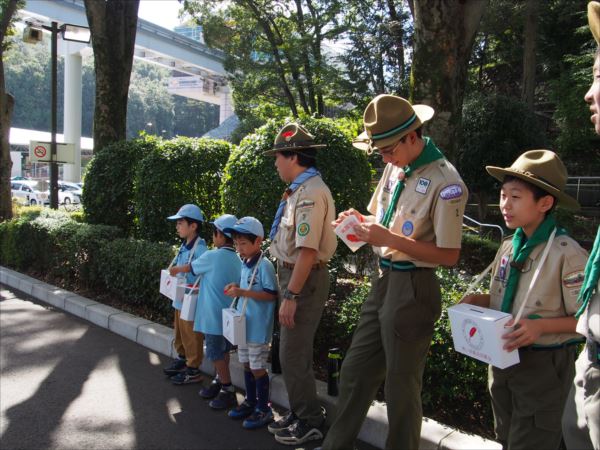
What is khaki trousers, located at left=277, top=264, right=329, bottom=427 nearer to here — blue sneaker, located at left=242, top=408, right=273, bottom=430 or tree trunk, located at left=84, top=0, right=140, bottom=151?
blue sneaker, located at left=242, top=408, right=273, bottom=430

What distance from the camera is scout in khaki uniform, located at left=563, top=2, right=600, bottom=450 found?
1821 mm

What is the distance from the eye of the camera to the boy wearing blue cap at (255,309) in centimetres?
395

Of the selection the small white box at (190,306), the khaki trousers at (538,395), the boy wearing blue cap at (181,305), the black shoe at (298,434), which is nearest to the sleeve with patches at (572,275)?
the khaki trousers at (538,395)

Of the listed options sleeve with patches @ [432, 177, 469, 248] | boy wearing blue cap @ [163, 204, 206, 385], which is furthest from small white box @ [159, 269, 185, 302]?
sleeve with patches @ [432, 177, 469, 248]

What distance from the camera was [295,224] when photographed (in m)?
3.60

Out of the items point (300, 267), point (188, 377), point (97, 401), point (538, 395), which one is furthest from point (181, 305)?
point (538, 395)

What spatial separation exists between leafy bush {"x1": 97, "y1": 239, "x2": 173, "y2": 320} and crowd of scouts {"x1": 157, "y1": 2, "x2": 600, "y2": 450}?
2.91 meters

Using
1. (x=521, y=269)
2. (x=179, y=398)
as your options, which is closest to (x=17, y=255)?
(x=179, y=398)

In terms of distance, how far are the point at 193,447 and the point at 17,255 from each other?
7775mm

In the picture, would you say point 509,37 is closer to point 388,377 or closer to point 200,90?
point 388,377

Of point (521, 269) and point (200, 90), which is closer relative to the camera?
point (521, 269)

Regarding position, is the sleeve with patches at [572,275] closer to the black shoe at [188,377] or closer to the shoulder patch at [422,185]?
the shoulder patch at [422,185]

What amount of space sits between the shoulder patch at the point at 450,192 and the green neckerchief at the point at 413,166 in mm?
196

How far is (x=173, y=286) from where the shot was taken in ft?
15.7
